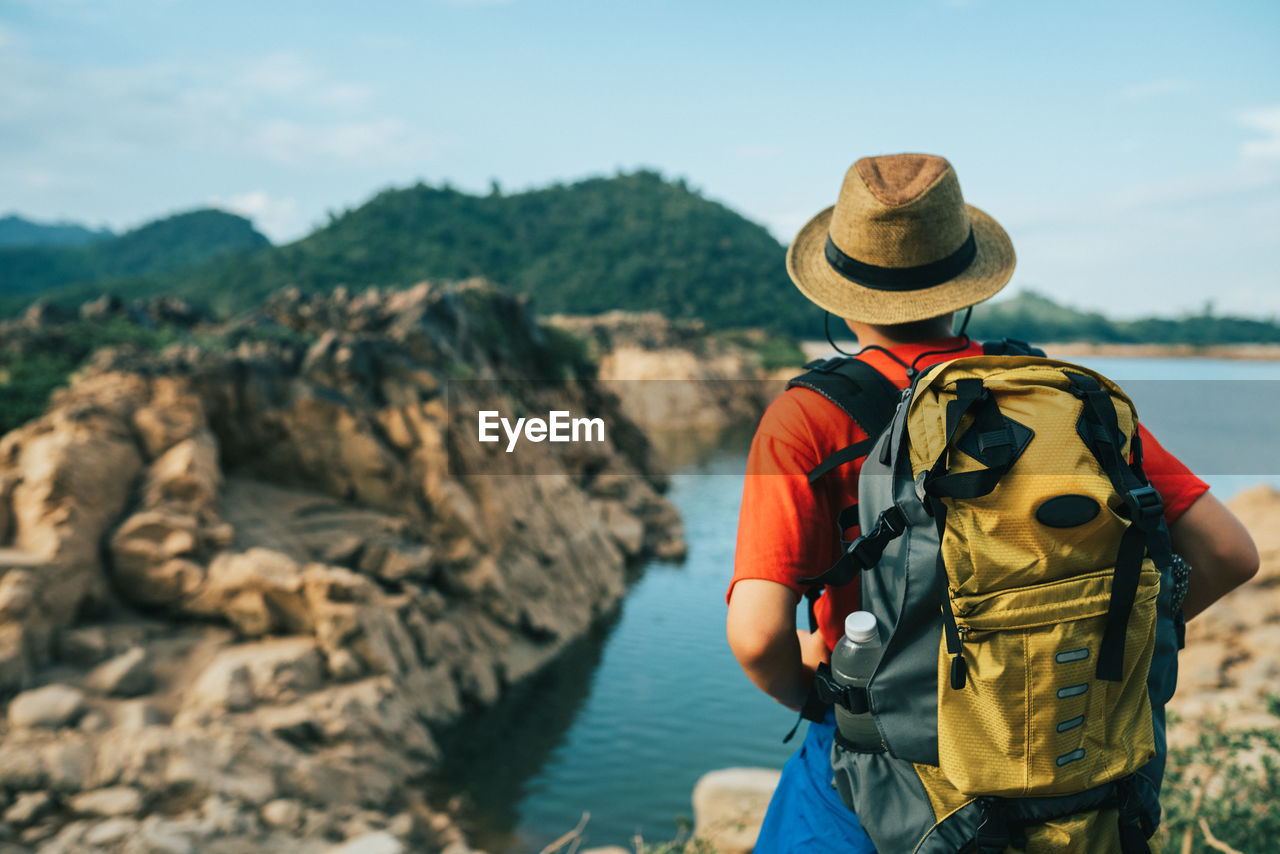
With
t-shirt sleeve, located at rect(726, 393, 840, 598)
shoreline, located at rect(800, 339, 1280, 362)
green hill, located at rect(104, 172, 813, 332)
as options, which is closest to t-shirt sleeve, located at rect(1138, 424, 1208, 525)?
t-shirt sleeve, located at rect(726, 393, 840, 598)

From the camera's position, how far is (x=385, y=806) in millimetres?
7770

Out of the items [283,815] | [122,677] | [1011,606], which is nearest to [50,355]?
[122,677]

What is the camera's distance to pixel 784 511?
167 cm

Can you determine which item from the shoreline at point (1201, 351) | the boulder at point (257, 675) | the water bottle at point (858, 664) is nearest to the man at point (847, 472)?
the water bottle at point (858, 664)

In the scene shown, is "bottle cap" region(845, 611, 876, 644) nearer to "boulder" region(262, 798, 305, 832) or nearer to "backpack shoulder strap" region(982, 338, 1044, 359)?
"backpack shoulder strap" region(982, 338, 1044, 359)

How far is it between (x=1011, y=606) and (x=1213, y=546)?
653mm

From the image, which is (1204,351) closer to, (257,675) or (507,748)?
(507,748)

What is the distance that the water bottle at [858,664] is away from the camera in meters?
1.54

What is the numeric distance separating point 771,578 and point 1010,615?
0.43 metres

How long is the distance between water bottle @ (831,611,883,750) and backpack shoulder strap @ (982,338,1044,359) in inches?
27.5

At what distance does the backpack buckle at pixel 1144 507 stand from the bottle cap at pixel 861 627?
0.47 m

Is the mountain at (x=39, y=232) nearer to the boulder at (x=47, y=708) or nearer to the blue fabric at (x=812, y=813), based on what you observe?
the boulder at (x=47, y=708)

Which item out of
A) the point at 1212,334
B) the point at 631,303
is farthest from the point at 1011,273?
the point at 631,303

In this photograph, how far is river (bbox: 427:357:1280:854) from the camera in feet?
27.4
